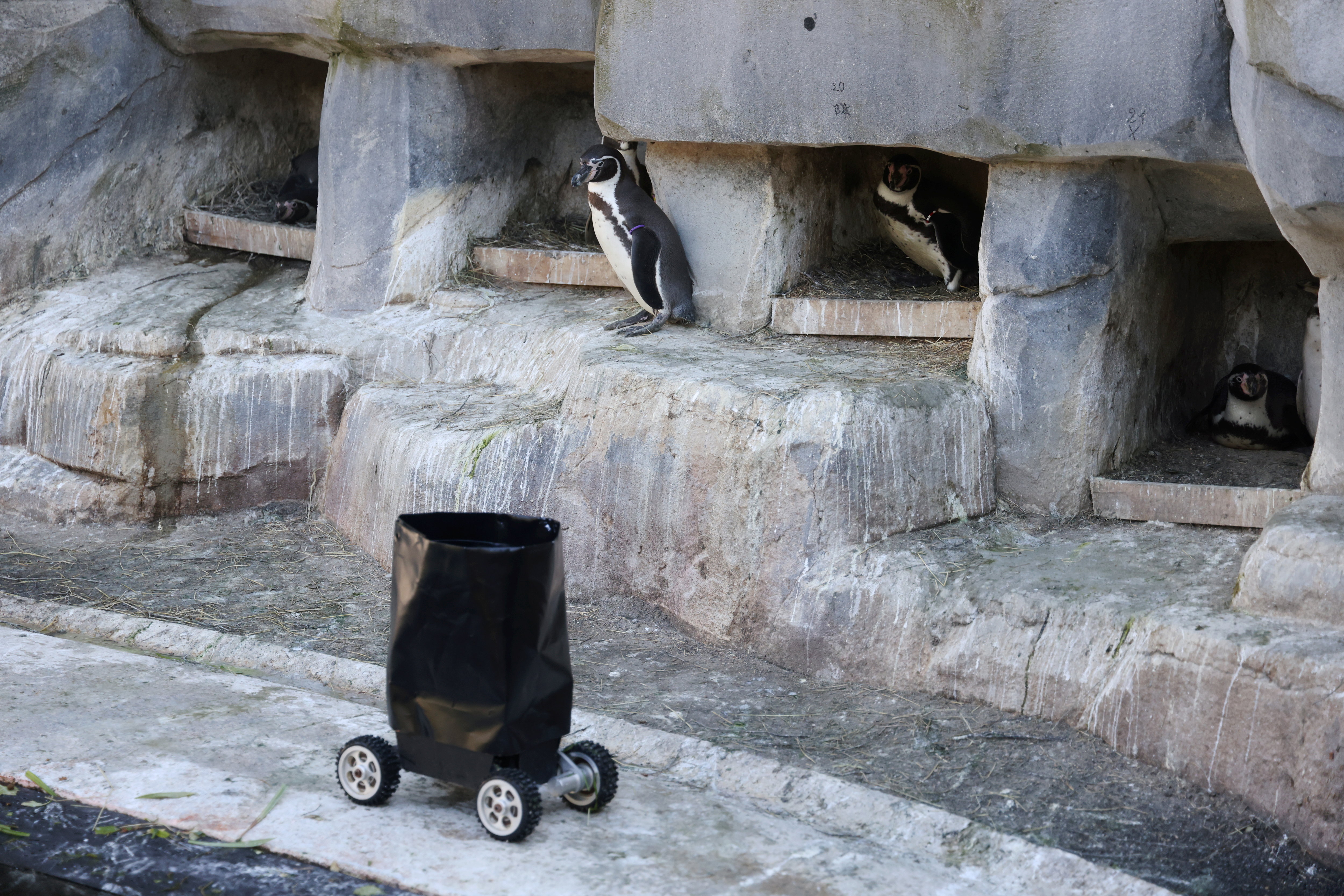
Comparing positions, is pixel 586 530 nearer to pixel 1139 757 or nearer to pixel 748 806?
pixel 748 806

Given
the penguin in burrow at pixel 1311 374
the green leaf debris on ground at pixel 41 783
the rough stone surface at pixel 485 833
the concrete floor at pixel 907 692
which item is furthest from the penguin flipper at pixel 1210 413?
the green leaf debris on ground at pixel 41 783

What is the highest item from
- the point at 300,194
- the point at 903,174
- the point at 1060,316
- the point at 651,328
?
the point at 903,174

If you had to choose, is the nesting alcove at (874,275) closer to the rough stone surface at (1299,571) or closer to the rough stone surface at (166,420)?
the rough stone surface at (1299,571)

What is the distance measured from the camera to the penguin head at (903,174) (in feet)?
20.5

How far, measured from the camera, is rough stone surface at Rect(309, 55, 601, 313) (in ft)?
22.5

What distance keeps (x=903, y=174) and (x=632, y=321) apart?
1423mm

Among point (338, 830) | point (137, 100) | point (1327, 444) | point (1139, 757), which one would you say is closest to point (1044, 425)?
point (1327, 444)

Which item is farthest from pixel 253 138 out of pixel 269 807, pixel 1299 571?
pixel 1299 571

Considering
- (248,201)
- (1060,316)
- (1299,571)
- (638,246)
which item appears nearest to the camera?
(1299,571)

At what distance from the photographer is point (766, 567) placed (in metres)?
4.80

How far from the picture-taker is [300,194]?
26.3 feet

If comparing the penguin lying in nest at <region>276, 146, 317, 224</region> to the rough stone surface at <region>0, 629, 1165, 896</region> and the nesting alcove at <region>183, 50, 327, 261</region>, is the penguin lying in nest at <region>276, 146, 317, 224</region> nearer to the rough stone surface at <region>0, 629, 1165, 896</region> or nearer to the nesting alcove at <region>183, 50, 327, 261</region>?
the nesting alcove at <region>183, 50, 327, 261</region>

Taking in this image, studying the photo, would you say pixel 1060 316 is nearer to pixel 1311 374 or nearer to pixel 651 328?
pixel 1311 374

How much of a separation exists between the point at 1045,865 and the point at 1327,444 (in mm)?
1847
